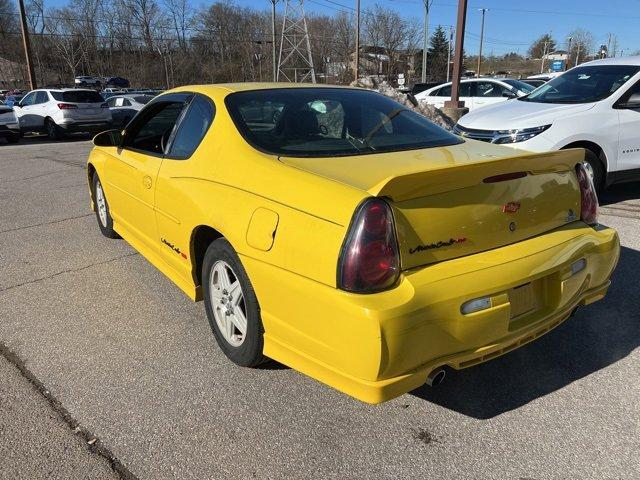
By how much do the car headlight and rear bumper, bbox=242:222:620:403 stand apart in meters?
3.72

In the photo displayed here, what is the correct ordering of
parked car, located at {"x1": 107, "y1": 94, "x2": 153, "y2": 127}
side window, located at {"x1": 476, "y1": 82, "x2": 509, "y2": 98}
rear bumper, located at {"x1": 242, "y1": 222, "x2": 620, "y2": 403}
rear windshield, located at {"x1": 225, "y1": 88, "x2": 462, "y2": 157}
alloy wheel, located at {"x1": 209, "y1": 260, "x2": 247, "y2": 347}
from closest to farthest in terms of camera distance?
rear bumper, located at {"x1": 242, "y1": 222, "x2": 620, "y2": 403} → alloy wheel, located at {"x1": 209, "y1": 260, "x2": 247, "y2": 347} → rear windshield, located at {"x1": 225, "y1": 88, "x2": 462, "y2": 157} → side window, located at {"x1": 476, "y1": 82, "x2": 509, "y2": 98} → parked car, located at {"x1": 107, "y1": 94, "x2": 153, "y2": 127}

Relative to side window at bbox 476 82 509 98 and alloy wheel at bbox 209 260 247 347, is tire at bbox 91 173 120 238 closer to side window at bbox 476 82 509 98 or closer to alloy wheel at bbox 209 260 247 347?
alloy wheel at bbox 209 260 247 347

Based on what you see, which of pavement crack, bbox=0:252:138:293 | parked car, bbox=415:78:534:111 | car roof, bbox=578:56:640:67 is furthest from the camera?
parked car, bbox=415:78:534:111

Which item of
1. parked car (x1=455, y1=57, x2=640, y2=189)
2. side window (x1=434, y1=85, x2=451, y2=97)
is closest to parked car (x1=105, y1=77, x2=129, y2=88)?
Answer: side window (x1=434, y1=85, x2=451, y2=97)

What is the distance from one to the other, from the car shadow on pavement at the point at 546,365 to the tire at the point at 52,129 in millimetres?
17287

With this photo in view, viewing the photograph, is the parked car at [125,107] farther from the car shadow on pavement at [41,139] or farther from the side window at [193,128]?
the side window at [193,128]

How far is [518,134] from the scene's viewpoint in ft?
19.7

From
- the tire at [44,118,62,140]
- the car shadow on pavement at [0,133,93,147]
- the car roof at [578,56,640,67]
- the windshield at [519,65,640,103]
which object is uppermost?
the car roof at [578,56,640,67]

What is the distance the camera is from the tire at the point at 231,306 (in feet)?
8.58

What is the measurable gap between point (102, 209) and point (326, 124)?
9.89 ft

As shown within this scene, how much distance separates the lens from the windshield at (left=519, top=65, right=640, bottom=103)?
627 centimetres

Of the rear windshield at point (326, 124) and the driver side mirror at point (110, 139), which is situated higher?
the rear windshield at point (326, 124)

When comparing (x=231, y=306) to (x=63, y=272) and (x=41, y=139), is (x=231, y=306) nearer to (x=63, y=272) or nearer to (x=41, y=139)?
(x=63, y=272)

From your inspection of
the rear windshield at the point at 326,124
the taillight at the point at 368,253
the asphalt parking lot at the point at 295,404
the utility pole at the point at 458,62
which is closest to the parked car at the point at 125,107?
the utility pole at the point at 458,62
